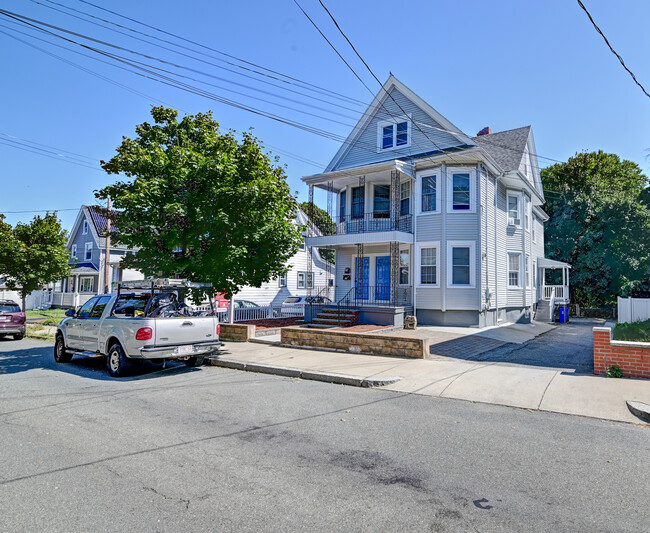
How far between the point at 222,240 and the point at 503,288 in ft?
45.4

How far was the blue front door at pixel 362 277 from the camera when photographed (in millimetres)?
19797

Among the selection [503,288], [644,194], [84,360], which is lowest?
[84,360]

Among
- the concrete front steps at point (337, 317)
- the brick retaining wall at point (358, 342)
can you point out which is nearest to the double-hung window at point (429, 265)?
the concrete front steps at point (337, 317)

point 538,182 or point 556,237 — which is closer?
point 538,182

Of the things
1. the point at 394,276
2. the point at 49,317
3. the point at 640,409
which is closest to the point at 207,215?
the point at 394,276

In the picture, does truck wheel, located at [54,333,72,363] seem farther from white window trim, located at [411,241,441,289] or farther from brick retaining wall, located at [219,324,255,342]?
white window trim, located at [411,241,441,289]

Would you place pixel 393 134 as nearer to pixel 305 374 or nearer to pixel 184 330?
pixel 305 374

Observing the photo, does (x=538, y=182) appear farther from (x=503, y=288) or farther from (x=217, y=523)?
(x=217, y=523)

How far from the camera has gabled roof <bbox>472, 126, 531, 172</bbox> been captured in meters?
21.2

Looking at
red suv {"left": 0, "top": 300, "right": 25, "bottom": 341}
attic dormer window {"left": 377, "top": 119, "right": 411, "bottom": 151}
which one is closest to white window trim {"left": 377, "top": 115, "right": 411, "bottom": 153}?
attic dormer window {"left": 377, "top": 119, "right": 411, "bottom": 151}

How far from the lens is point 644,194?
2397 centimetres

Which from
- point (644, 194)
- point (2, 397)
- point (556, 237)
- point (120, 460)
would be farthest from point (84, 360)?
point (556, 237)

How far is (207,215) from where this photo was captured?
36.4 ft

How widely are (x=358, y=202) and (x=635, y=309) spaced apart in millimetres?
11575
